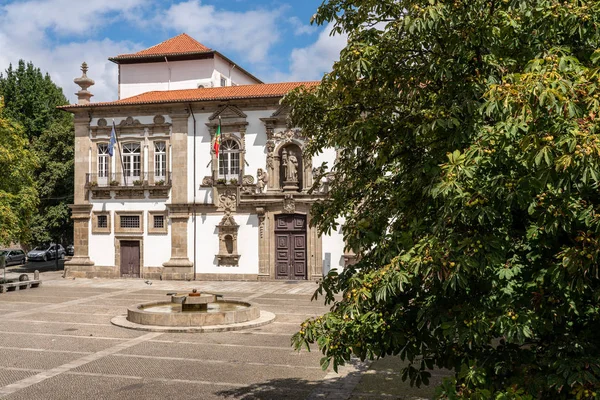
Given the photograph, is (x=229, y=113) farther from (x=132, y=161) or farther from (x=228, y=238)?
(x=228, y=238)

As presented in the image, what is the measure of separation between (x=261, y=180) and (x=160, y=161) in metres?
5.71

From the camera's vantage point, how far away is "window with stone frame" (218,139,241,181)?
102 feet

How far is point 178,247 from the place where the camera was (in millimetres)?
31312

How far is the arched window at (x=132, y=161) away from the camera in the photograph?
32.4 m

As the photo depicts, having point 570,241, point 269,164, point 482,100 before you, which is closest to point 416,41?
point 482,100

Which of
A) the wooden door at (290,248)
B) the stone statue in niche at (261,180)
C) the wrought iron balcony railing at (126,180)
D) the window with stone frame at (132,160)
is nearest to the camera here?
the wooden door at (290,248)

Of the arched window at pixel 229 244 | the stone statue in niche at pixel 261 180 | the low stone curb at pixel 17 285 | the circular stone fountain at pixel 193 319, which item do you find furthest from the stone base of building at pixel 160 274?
the circular stone fountain at pixel 193 319

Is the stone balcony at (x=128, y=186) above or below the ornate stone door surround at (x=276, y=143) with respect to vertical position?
below

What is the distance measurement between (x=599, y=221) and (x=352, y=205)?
340 centimetres

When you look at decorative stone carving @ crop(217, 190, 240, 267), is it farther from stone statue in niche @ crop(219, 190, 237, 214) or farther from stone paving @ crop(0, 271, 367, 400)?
stone paving @ crop(0, 271, 367, 400)

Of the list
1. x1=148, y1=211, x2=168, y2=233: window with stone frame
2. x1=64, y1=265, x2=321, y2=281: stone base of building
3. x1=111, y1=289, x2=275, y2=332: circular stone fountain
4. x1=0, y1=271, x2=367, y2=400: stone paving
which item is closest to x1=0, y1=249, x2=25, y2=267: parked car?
x1=64, y1=265, x2=321, y2=281: stone base of building

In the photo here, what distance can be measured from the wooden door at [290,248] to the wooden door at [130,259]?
7.54 meters

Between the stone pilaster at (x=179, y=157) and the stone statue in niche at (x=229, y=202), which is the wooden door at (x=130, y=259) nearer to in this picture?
the stone pilaster at (x=179, y=157)

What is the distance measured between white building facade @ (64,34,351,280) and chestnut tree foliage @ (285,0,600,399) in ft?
74.6
